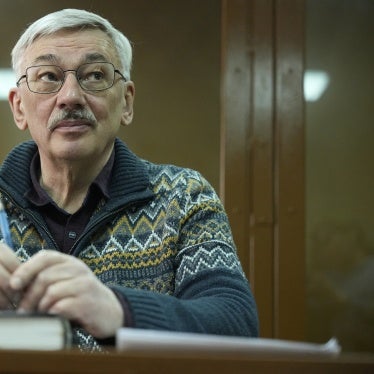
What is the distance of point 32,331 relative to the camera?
0.69 metres

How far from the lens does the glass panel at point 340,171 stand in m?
2.59

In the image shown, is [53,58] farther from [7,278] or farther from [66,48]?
[7,278]

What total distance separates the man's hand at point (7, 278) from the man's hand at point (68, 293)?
0.18ft

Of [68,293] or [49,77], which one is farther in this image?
[49,77]

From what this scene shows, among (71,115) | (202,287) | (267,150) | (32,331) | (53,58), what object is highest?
(53,58)

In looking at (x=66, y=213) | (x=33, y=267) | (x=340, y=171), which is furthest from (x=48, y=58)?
(x=340, y=171)

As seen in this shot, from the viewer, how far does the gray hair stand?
1663 millimetres

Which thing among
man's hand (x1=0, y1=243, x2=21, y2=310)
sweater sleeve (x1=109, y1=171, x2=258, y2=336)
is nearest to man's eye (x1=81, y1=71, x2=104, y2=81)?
sweater sleeve (x1=109, y1=171, x2=258, y2=336)

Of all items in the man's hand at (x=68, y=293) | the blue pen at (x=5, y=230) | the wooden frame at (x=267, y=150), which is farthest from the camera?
the wooden frame at (x=267, y=150)

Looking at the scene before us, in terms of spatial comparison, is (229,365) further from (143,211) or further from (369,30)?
(369,30)

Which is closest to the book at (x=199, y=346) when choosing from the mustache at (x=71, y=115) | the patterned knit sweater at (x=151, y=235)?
the patterned knit sweater at (x=151, y=235)

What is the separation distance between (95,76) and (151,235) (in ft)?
1.42

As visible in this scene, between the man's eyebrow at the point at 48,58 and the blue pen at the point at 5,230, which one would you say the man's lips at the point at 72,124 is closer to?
the man's eyebrow at the point at 48,58

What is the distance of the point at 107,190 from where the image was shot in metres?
1.61
